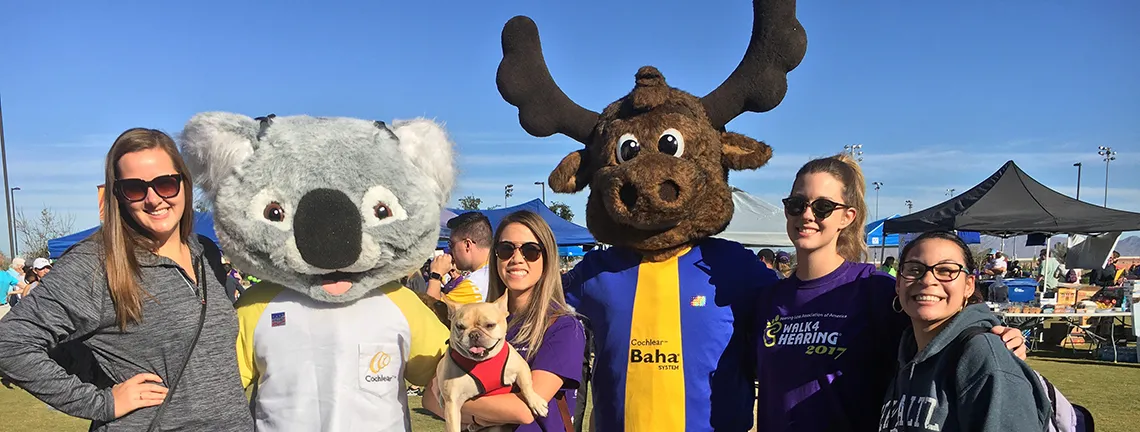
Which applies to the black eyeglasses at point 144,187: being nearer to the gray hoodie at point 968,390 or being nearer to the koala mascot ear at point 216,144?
the koala mascot ear at point 216,144

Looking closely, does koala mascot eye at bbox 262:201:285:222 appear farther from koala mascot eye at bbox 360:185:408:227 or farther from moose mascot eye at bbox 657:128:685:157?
moose mascot eye at bbox 657:128:685:157

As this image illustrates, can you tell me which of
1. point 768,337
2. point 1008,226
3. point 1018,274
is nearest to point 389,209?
point 768,337

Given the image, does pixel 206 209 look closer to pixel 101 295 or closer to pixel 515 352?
pixel 101 295

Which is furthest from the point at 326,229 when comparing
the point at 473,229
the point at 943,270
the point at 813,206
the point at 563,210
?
the point at 563,210

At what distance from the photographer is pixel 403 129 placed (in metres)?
2.92

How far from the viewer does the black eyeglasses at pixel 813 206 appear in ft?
9.37

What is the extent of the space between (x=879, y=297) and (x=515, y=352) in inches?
53.4

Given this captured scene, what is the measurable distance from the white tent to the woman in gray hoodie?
13146 millimetres

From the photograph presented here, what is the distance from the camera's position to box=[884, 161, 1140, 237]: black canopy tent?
1176 cm

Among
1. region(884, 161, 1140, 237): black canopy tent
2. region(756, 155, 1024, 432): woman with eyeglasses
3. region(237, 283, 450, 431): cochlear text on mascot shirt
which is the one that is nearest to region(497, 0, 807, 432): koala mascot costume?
region(756, 155, 1024, 432): woman with eyeglasses

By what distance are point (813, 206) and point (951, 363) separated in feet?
2.52

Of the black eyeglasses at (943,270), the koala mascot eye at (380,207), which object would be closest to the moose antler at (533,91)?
the koala mascot eye at (380,207)

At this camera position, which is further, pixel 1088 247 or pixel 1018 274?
pixel 1018 274

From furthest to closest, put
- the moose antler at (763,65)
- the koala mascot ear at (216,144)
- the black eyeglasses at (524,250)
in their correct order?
the moose antler at (763,65)
the black eyeglasses at (524,250)
the koala mascot ear at (216,144)
